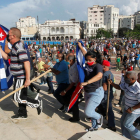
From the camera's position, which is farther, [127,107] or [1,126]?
[127,107]

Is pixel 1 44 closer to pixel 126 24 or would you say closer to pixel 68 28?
pixel 68 28

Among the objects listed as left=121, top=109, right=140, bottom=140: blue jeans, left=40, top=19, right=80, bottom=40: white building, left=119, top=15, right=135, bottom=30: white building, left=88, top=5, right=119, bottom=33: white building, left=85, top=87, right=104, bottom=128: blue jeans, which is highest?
left=88, top=5, right=119, bottom=33: white building

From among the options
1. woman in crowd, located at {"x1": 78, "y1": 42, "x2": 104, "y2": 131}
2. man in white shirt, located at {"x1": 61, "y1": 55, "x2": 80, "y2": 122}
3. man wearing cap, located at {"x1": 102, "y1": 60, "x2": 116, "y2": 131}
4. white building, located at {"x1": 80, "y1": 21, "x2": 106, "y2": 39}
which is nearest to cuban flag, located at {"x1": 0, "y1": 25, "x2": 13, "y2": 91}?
man in white shirt, located at {"x1": 61, "y1": 55, "x2": 80, "y2": 122}

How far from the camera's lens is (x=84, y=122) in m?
3.63

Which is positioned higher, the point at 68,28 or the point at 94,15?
the point at 94,15

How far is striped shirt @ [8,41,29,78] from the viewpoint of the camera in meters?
2.91

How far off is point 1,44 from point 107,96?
2893 millimetres

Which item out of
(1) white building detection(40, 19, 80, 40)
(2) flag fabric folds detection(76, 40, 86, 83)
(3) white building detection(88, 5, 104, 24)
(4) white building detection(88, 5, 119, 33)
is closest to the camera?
(2) flag fabric folds detection(76, 40, 86, 83)

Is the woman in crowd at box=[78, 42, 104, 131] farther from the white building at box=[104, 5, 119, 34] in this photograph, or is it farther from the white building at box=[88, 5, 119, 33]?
the white building at box=[88, 5, 119, 33]

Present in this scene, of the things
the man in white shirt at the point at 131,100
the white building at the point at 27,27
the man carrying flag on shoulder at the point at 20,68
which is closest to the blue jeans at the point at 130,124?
the man in white shirt at the point at 131,100

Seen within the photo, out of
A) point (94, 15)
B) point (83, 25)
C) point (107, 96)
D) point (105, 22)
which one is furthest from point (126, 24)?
point (107, 96)

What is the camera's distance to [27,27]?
10600 centimetres

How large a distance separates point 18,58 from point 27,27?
11005 centimetres

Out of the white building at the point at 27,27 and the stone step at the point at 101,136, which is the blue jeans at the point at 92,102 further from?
the white building at the point at 27,27
